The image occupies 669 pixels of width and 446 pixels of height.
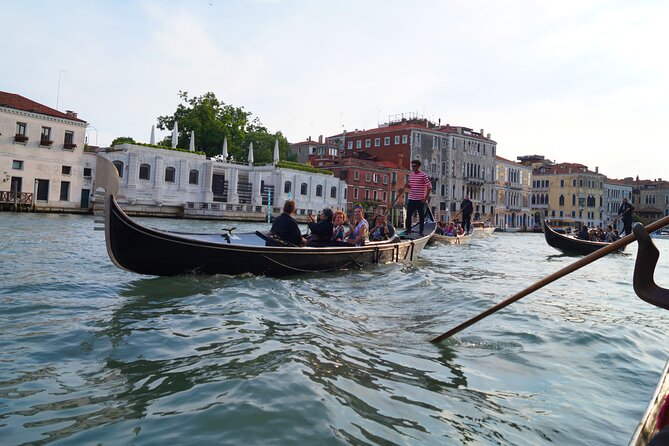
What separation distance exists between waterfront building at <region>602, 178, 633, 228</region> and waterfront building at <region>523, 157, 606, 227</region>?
4.00ft

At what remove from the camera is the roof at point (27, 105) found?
22.2 meters

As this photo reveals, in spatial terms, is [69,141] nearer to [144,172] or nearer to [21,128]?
[21,128]

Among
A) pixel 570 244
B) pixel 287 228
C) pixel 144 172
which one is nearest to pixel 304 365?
pixel 287 228

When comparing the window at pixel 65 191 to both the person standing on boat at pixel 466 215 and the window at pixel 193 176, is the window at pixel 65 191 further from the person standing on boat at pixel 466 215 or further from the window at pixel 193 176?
the person standing on boat at pixel 466 215

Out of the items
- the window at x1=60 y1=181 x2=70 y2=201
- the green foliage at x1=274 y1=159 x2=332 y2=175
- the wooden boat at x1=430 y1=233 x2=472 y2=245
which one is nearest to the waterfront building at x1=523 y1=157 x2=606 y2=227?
the green foliage at x1=274 y1=159 x2=332 y2=175

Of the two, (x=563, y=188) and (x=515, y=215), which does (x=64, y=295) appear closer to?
(x=515, y=215)

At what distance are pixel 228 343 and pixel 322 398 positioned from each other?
3.36 feet

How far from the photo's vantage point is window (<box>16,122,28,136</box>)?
874 inches

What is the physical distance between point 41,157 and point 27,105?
2.38 meters

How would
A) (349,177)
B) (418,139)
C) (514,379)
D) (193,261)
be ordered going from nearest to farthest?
(514,379)
(193,261)
(349,177)
(418,139)

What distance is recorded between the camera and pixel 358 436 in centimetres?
196

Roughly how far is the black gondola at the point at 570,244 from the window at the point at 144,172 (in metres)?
19.8

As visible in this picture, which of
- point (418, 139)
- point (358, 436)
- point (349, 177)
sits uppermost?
point (418, 139)

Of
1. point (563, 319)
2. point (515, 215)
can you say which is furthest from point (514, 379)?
point (515, 215)
